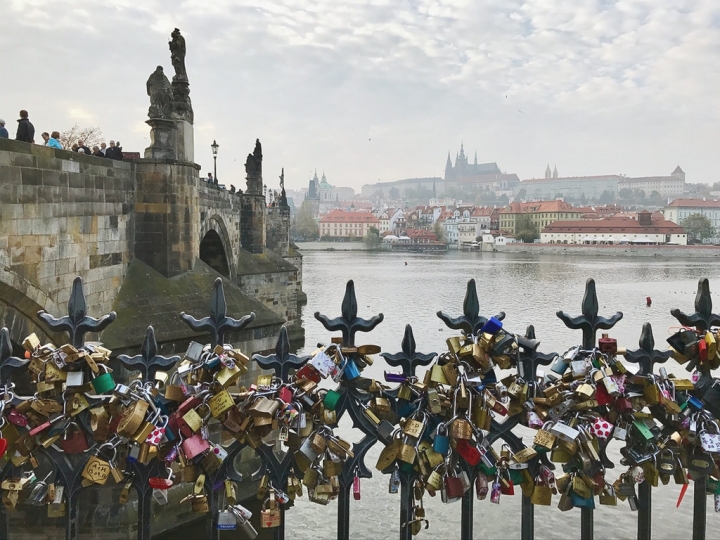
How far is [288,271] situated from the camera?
2561 centimetres

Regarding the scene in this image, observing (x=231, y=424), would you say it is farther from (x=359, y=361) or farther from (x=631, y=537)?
(x=631, y=537)

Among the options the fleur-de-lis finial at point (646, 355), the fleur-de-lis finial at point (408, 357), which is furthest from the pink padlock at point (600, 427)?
the fleur-de-lis finial at point (408, 357)

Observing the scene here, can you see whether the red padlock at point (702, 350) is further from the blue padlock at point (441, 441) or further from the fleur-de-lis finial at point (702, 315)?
the blue padlock at point (441, 441)

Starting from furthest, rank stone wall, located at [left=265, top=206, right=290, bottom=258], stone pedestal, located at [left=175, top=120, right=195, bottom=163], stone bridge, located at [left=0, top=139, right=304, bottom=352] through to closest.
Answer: stone wall, located at [left=265, top=206, right=290, bottom=258] < stone pedestal, located at [left=175, top=120, right=195, bottom=163] < stone bridge, located at [left=0, top=139, right=304, bottom=352]

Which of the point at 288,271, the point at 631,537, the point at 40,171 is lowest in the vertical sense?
the point at 631,537

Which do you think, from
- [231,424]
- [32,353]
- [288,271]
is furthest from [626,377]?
[288,271]

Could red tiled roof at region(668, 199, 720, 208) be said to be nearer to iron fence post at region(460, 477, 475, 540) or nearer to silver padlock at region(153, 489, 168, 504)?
iron fence post at region(460, 477, 475, 540)

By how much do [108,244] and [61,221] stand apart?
5.16ft

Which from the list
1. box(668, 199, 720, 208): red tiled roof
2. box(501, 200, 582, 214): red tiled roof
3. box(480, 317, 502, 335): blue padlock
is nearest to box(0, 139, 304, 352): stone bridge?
box(480, 317, 502, 335): blue padlock

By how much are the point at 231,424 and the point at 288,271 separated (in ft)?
76.1

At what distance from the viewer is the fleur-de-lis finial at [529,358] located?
8.43ft

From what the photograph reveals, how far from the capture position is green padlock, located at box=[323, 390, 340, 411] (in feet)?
8.61

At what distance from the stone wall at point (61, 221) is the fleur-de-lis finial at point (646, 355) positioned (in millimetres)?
6809

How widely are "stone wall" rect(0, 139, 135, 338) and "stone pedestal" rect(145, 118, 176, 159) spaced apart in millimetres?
639
